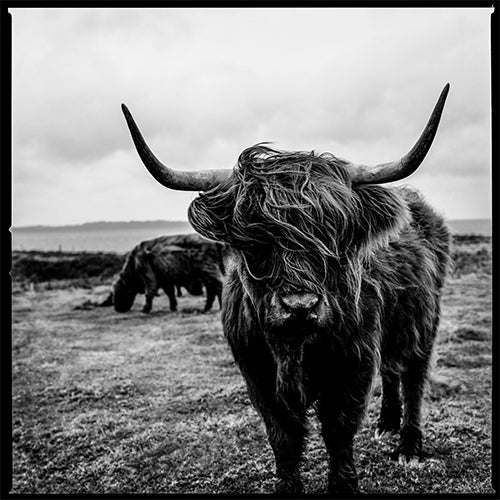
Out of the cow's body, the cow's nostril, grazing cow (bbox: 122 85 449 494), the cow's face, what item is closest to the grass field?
the cow's body

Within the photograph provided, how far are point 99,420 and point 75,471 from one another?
1237mm

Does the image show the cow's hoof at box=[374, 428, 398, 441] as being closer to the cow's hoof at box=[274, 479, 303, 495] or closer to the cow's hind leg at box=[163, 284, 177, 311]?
the cow's hoof at box=[274, 479, 303, 495]

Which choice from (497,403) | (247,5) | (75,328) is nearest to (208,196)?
→ (247,5)

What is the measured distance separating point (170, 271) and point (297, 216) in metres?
11.8

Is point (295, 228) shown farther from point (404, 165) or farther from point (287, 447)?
point (287, 447)

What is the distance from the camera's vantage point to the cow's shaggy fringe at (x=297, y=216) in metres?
2.71

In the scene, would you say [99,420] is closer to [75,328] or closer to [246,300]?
[246,300]

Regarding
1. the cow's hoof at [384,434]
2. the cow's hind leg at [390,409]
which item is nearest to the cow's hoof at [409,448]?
the cow's hoof at [384,434]

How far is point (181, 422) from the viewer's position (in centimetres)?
585

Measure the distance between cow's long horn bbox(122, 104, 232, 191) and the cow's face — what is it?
0.10m

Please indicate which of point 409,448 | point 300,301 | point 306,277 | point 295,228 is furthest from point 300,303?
point 409,448

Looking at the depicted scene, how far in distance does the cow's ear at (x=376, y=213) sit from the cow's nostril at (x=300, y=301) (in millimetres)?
685

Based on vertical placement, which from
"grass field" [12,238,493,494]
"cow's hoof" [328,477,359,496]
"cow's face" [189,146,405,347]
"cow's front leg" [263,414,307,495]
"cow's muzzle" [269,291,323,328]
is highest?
"cow's face" [189,146,405,347]

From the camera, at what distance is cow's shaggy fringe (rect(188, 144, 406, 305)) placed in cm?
271
